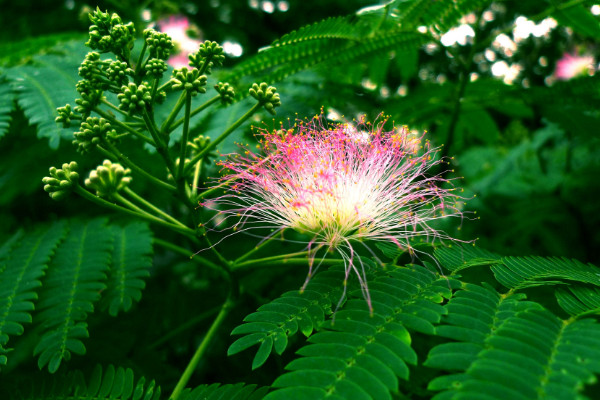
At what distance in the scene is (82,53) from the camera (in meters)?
3.28

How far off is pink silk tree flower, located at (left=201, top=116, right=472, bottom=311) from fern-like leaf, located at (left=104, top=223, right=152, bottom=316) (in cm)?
60

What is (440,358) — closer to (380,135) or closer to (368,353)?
(368,353)

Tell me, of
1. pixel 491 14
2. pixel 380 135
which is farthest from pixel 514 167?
pixel 380 135

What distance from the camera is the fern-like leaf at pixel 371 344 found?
1300 mm

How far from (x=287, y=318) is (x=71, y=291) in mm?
1124

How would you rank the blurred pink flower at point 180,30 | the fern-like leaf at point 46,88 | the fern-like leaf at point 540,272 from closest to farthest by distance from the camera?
the fern-like leaf at point 540,272 → the fern-like leaf at point 46,88 → the blurred pink flower at point 180,30

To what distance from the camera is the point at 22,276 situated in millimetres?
2232

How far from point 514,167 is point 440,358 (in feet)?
14.7

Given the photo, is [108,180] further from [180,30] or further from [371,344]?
[180,30]

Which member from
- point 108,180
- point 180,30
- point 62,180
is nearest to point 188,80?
point 108,180

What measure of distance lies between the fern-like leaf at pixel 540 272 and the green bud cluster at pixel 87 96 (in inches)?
68.6

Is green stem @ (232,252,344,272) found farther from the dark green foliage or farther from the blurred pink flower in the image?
the blurred pink flower

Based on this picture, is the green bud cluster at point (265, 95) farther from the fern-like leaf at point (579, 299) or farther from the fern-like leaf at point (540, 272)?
the fern-like leaf at point (579, 299)

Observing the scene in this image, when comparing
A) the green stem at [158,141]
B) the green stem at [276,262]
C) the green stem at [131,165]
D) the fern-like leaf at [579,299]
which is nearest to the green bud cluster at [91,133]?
the green stem at [131,165]
